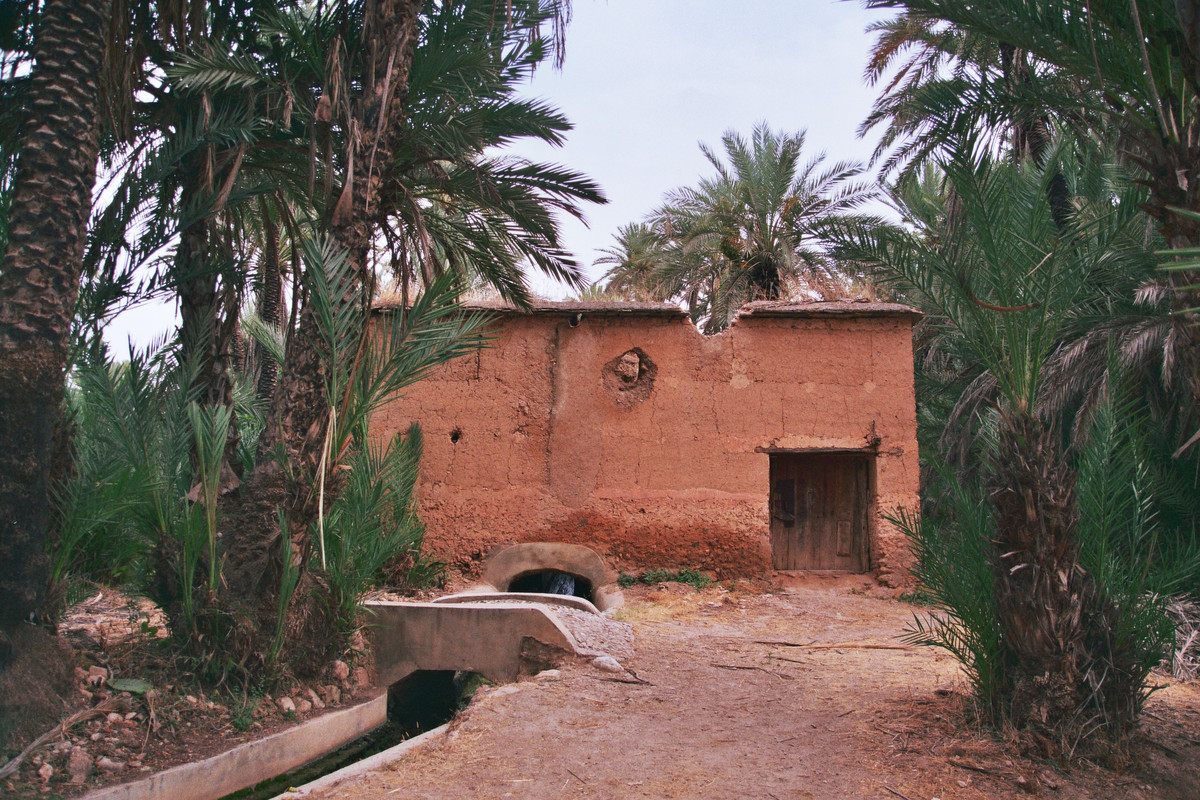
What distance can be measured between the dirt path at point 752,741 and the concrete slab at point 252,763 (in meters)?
0.94

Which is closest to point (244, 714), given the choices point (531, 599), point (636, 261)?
point (531, 599)

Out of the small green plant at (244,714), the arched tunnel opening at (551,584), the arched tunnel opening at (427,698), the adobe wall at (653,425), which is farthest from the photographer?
the arched tunnel opening at (551,584)

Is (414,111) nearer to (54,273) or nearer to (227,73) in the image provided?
(227,73)

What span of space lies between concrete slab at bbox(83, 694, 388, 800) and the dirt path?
36.8 inches

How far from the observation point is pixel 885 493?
1013 centimetres

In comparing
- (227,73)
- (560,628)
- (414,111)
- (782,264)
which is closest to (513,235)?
(414,111)

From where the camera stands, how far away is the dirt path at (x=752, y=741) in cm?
424

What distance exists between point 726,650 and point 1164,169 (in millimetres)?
4732

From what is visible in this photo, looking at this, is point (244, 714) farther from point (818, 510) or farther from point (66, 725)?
point (818, 510)

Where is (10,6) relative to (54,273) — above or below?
above

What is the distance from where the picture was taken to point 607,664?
6.38 metres

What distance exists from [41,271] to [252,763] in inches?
123

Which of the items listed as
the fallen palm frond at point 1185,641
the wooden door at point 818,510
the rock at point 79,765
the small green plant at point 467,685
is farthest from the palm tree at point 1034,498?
the wooden door at point 818,510

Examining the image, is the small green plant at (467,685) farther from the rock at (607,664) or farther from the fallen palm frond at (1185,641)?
the fallen palm frond at (1185,641)
